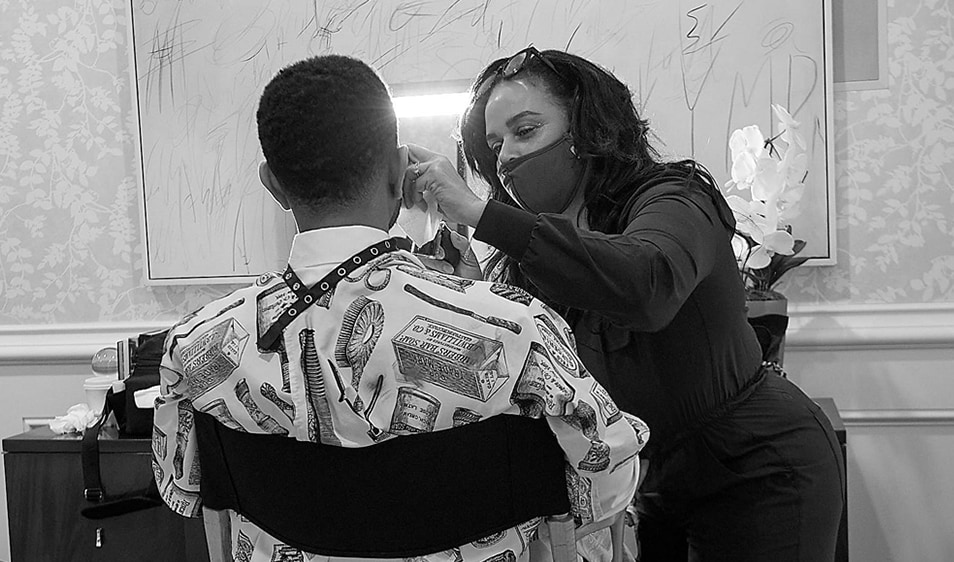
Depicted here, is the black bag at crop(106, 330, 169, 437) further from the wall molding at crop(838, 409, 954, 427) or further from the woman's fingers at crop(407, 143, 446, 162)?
the wall molding at crop(838, 409, 954, 427)

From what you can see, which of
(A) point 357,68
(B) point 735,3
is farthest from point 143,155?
(A) point 357,68

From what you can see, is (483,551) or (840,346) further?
(840,346)

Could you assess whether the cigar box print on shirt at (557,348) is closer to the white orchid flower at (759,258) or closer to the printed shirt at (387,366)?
the printed shirt at (387,366)

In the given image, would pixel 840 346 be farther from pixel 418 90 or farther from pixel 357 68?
pixel 357 68

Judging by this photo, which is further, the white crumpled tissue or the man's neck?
the white crumpled tissue

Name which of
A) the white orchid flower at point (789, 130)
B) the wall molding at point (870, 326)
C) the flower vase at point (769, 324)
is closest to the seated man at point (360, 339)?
the flower vase at point (769, 324)

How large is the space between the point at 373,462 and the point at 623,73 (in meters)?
1.47

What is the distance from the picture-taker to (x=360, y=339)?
0.88 meters

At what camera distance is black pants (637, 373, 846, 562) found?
4.39 ft

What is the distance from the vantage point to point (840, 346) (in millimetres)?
2150

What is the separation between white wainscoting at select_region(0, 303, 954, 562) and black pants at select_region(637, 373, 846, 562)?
0.77 metres

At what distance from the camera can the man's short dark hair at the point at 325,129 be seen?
0.94 meters

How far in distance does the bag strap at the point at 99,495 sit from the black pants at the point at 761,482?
1084 millimetres

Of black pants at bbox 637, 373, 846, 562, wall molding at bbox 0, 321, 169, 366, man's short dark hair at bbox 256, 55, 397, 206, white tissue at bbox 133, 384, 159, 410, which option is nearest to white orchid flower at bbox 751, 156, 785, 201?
black pants at bbox 637, 373, 846, 562
